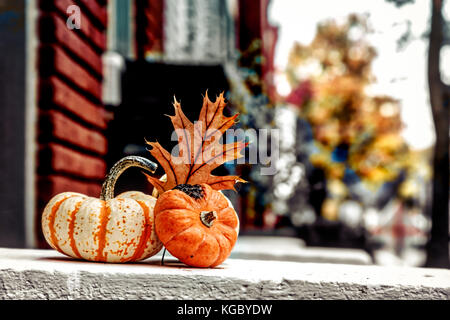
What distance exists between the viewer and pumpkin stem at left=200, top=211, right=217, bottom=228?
208cm

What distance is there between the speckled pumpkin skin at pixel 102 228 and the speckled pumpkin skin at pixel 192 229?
11 cm

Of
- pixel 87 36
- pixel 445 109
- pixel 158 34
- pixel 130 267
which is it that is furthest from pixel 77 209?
pixel 445 109

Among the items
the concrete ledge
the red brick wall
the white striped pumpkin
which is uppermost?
the red brick wall

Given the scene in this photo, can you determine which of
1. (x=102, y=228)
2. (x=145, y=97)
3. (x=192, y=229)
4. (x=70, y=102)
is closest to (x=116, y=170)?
(x=102, y=228)

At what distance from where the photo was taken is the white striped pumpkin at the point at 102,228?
215 cm

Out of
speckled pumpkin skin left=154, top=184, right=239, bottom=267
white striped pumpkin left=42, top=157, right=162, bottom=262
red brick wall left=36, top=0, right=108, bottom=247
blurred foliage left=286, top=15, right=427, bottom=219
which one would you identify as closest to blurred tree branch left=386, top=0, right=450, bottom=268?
red brick wall left=36, top=0, right=108, bottom=247

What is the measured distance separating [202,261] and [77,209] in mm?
567

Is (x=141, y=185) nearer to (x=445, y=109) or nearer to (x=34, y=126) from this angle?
(x=34, y=126)

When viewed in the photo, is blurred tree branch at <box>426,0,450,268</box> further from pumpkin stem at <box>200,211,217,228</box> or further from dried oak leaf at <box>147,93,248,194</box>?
pumpkin stem at <box>200,211,217,228</box>

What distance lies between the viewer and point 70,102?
419 centimetres

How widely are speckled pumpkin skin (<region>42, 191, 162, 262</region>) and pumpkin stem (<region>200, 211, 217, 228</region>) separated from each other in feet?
0.83

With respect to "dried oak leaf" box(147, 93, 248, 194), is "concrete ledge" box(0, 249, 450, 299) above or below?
below

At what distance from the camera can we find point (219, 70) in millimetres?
4785

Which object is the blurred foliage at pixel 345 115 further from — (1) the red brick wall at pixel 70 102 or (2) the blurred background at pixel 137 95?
(1) the red brick wall at pixel 70 102
